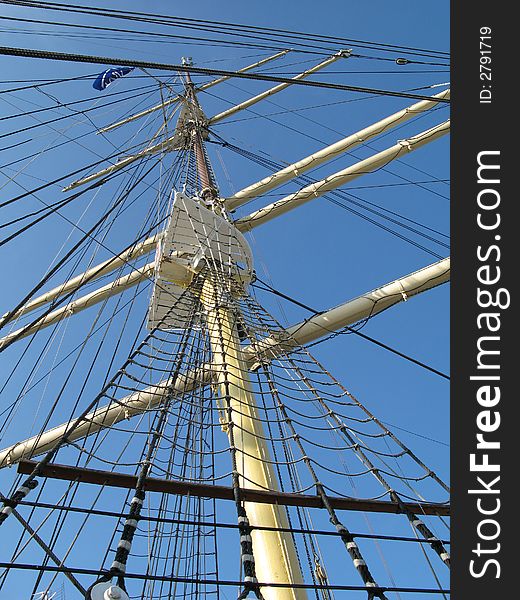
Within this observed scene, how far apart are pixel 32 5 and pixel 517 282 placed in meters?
3.28

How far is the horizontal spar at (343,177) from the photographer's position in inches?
391

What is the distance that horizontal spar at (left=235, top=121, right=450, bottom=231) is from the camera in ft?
32.6

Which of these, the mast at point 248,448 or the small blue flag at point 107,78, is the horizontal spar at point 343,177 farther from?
the mast at point 248,448

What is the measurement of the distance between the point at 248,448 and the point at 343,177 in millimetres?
7208

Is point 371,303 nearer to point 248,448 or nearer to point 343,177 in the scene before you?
point 343,177

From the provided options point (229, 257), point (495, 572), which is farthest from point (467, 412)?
point (229, 257)

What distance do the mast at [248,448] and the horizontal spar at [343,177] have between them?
410cm

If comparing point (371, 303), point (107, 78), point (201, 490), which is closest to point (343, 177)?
point (371, 303)

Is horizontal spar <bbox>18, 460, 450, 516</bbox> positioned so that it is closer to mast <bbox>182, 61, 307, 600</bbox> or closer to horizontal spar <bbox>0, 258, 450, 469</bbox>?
mast <bbox>182, 61, 307, 600</bbox>

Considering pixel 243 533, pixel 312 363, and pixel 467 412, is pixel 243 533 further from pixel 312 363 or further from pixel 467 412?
pixel 312 363

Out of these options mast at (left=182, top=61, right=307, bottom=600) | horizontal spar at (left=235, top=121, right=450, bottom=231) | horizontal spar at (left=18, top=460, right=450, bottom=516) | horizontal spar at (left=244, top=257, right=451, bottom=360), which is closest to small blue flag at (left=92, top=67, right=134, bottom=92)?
horizontal spar at (left=235, top=121, right=450, bottom=231)

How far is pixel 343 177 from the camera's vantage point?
398 inches

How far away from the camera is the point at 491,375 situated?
2.04 metres

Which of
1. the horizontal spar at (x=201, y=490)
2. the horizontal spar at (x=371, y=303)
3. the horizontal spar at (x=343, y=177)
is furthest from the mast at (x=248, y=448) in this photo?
the horizontal spar at (x=343, y=177)
